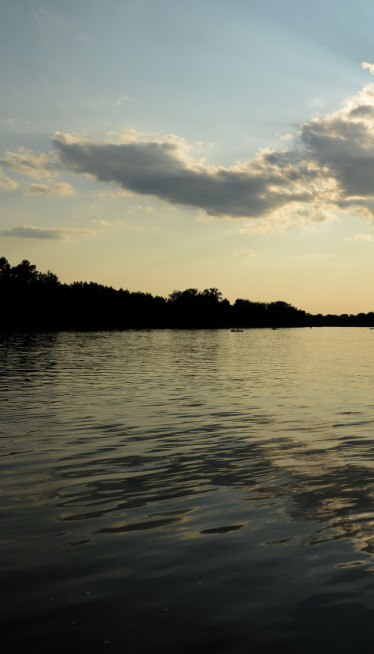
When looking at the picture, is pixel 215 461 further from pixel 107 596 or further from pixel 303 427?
pixel 107 596

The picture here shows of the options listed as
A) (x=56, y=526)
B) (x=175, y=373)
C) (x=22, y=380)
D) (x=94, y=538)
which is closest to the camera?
(x=94, y=538)

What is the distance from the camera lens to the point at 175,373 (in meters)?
48.9

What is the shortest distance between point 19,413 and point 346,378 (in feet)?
98.1

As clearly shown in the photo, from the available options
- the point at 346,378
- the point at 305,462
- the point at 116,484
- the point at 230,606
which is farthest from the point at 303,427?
the point at 346,378

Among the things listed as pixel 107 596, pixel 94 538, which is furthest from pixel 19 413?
pixel 107 596

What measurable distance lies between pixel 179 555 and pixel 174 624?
7.40 ft

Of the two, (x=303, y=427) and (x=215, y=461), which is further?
(x=303, y=427)

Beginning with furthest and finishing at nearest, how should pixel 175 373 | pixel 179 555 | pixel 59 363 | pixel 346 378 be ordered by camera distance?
pixel 59 363, pixel 175 373, pixel 346 378, pixel 179 555

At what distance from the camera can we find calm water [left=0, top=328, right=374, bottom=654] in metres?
7.05

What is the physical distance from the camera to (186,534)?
10375 millimetres

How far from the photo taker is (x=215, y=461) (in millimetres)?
16891

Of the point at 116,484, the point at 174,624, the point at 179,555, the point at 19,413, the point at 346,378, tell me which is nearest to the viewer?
the point at 174,624

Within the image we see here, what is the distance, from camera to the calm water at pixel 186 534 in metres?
7.05

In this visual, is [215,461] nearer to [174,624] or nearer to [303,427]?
[303,427]
